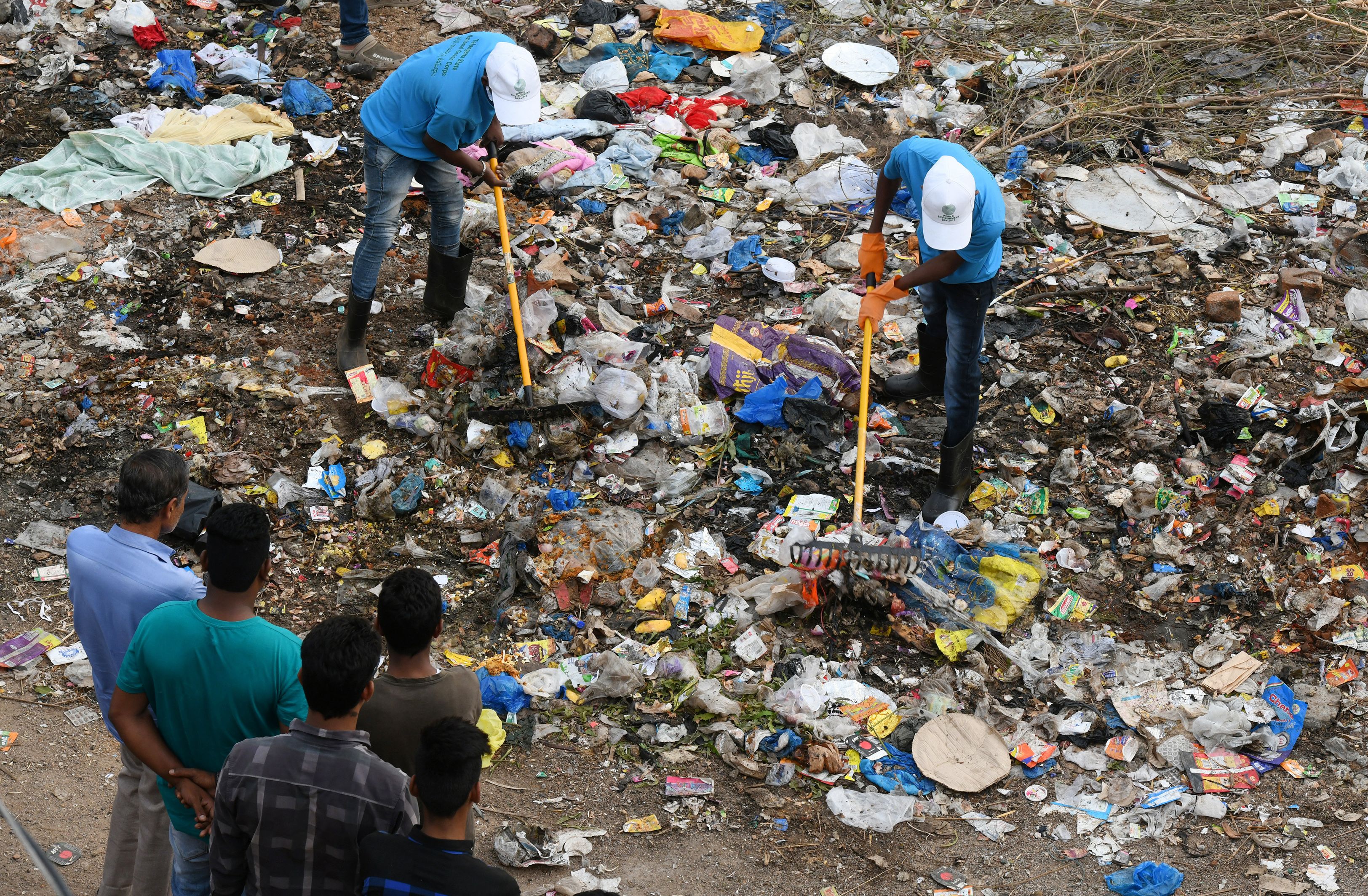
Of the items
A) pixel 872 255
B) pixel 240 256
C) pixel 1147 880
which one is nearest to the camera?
pixel 1147 880

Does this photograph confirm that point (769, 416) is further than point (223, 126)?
No

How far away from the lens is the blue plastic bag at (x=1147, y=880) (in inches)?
130

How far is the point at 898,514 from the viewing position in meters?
4.80

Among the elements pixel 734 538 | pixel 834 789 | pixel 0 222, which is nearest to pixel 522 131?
pixel 0 222

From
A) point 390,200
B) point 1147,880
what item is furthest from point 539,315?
point 1147,880

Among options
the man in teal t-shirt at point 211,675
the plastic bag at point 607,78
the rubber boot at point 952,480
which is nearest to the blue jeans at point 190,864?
the man in teal t-shirt at point 211,675

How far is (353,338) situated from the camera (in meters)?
5.22

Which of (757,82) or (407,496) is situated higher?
(757,82)

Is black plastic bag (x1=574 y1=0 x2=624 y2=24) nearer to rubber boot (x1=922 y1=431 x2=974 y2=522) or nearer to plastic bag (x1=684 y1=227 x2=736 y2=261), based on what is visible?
plastic bag (x1=684 y1=227 x2=736 y2=261)

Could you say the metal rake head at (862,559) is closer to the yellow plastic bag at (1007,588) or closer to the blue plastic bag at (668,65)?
the yellow plastic bag at (1007,588)

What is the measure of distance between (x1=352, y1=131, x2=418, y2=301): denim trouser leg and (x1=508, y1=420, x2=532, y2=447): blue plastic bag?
3.22 feet

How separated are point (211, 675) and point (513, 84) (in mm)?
2903

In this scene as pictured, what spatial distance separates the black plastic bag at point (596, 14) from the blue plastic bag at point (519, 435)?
431 cm

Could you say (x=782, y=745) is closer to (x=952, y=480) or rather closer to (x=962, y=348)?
(x=952, y=480)
